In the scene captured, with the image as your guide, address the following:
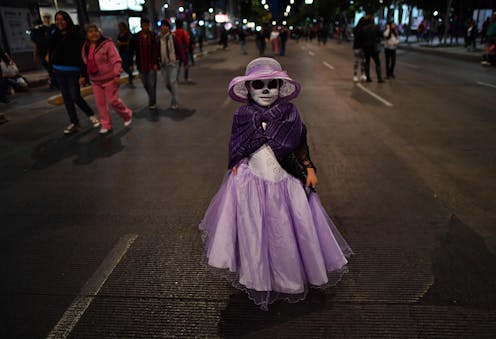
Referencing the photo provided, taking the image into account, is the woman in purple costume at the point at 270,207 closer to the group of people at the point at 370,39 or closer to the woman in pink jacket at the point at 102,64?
the woman in pink jacket at the point at 102,64

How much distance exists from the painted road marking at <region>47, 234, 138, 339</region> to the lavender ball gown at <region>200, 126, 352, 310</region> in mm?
926

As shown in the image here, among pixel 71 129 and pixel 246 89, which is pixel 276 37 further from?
pixel 246 89

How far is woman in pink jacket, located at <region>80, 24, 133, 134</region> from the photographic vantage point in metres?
6.57

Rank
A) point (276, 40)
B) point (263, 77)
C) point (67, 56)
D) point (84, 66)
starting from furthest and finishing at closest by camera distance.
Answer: point (276, 40)
point (84, 66)
point (67, 56)
point (263, 77)

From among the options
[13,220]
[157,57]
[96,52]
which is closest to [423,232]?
[13,220]

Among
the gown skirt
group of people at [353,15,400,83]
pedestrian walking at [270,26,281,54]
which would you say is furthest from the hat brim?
pedestrian walking at [270,26,281,54]

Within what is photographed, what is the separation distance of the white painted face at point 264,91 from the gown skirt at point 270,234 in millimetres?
280

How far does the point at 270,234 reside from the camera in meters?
2.42

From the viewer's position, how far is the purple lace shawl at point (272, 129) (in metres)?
2.40

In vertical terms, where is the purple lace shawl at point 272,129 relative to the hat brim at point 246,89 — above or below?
below

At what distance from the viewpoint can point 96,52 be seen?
6.58m

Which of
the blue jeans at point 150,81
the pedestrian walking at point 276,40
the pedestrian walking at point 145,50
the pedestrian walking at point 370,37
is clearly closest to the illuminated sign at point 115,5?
the pedestrian walking at point 276,40

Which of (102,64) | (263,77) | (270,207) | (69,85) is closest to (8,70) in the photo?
(69,85)

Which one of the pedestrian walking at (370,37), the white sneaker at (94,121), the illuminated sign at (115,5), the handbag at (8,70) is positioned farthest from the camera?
the illuminated sign at (115,5)
